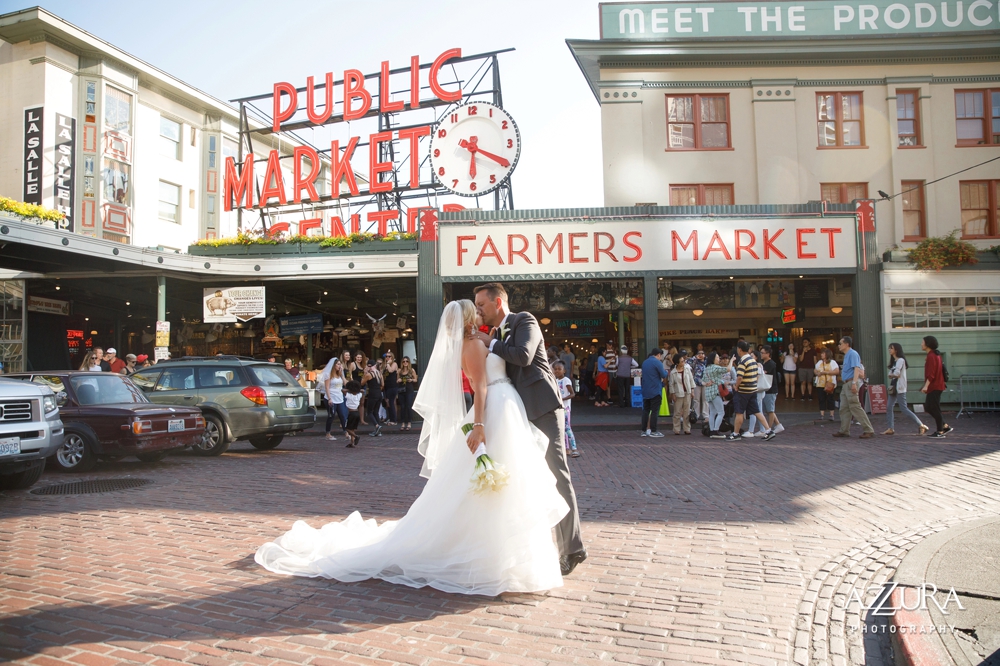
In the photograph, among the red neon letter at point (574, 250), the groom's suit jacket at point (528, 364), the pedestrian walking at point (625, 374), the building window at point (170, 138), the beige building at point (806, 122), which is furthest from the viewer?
the building window at point (170, 138)

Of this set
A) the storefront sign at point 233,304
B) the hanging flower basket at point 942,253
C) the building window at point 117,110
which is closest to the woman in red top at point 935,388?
the hanging flower basket at point 942,253

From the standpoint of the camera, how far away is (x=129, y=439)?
955 centimetres

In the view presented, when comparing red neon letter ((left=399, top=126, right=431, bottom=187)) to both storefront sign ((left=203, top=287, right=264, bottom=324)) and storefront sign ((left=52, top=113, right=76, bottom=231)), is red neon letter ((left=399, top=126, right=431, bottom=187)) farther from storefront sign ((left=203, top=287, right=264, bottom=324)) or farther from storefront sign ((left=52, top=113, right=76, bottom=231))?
storefront sign ((left=52, top=113, right=76, bottom=231))

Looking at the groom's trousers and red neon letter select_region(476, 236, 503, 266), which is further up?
red neon letter select_region(476, 236, 503, 266)

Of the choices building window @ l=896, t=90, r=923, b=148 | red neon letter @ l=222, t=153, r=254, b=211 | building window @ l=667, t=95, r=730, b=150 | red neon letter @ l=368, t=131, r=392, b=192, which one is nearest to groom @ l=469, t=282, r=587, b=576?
building window @ l=667, t=95, r=730, b=150

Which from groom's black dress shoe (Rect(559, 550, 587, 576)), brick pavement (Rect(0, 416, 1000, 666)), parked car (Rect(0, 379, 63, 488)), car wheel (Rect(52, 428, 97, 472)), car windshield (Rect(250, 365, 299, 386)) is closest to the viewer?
brick pavement (Rect(0, 416, 1000, 666))

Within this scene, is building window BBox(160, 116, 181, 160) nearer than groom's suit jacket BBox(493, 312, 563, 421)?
No

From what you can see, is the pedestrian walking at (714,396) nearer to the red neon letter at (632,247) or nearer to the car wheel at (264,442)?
the red neon letter at (632,247)

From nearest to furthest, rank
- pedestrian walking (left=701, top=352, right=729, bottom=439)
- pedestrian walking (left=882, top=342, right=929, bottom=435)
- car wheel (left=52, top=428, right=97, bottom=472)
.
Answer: car wheel (left=52, top=428, right=97, bottom=472) < pedestrian walking (left=882, top=342, right=929, bottom=435) < pedestrian walking (left=701, top=352, right=729, bottom=439)

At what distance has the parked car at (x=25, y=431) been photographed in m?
7.71

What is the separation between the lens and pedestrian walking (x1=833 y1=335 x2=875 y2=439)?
12828 millimetres

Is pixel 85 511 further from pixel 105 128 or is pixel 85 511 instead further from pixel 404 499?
pixel 105 128

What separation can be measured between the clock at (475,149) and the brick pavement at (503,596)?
43.6ft

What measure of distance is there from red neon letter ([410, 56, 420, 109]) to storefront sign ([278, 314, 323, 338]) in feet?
28.3
